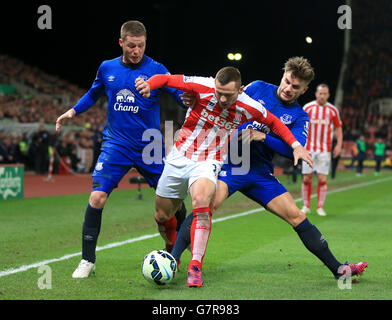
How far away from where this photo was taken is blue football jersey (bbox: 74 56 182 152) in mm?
5965

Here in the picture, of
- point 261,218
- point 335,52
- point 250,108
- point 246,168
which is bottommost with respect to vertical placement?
point 261,218

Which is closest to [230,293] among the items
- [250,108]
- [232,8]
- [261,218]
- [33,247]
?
[250,108]

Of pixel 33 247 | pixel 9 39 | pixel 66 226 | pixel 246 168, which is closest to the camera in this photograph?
pixel 246 168

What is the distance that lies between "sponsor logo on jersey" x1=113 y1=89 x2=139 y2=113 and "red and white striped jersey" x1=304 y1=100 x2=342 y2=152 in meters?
6.84

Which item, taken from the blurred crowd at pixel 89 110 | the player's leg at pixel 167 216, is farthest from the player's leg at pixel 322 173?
the player's leg at pixel 167 216

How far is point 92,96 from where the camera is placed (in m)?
6.16

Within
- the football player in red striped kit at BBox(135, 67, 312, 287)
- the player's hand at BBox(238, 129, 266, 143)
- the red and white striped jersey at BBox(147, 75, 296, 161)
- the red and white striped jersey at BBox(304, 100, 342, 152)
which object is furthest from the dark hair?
the red and white striped jersey at BBox(304, 100, 342, 152)

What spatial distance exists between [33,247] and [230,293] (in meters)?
3.43

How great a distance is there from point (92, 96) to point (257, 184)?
1.85 metres

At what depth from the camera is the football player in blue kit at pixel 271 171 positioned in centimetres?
558

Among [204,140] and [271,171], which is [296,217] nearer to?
[271,171]

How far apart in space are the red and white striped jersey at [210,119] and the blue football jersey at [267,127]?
12.8 inches

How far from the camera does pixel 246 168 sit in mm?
5875
